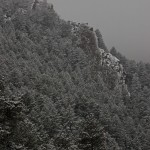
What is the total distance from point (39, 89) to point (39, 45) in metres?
34.2

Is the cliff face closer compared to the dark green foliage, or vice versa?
the dark green foliage

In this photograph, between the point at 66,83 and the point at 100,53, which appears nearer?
the point at 66,83

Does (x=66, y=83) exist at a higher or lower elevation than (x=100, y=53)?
lower

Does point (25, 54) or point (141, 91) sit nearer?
point (25, 54)

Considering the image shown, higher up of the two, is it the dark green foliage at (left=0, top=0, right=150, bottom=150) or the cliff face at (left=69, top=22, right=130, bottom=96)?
the cliff face at (left=69, top=22, right=130, bottom=96)

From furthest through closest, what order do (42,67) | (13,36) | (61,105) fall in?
(13,36) < (42,67) < (61,105)

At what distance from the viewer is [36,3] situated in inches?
6225

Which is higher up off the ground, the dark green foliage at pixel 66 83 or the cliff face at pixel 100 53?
the cliff face at pixel 100 53

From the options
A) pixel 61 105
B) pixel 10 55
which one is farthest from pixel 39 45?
pixel 61 105

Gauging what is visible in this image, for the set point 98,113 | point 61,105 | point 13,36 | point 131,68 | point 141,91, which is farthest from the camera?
point 131,68

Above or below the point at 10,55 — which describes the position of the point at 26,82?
below

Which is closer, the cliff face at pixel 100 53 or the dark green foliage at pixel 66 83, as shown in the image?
the dark green foliage at pixel 66 83

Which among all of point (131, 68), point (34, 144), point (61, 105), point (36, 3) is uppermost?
point (36, 3)

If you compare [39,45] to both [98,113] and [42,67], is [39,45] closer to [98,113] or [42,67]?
[42,67]
